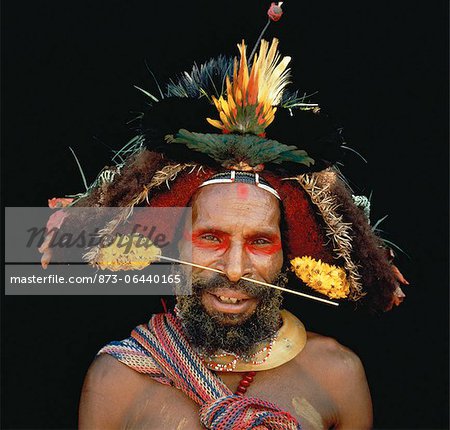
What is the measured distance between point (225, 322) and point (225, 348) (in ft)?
0.54

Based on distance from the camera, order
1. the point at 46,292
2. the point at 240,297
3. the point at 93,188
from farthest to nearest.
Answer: the point at 46,292 < the point at 93,188 < the point at 240,297

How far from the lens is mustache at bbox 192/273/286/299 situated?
3623mm

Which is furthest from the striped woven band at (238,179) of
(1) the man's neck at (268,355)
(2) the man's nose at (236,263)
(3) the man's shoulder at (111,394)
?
(3) the man's shoulder at (111,394)

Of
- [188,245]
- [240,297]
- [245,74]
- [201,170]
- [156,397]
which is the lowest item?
[156,397]

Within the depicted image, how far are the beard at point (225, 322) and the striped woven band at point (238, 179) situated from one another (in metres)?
0.47

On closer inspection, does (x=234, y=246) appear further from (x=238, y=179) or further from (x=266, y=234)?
(x=238, y=179)

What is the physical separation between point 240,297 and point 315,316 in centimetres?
190

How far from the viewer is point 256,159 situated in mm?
3705

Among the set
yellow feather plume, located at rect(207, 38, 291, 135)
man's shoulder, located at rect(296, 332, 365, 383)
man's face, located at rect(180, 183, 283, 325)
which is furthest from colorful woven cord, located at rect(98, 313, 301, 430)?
yellow feather plume, located at rect(207, 38, 291, 135)

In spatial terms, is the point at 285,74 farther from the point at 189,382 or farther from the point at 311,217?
the point at 189,382

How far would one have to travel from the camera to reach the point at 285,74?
392 cm

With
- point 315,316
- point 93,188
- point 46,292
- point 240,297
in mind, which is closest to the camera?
point 240,297

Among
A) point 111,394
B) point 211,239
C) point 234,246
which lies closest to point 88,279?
point 111,394

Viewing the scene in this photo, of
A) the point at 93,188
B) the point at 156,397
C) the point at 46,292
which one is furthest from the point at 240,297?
the point at 46,292
